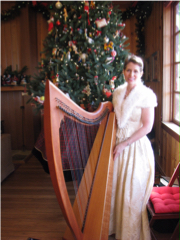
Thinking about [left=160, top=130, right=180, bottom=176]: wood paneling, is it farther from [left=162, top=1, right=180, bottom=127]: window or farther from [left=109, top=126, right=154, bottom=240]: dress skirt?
[left=109, top=126, right=154, bottom=240]: dress skirt

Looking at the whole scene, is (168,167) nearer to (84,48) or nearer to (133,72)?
(133,72)

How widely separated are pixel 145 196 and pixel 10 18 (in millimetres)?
4179

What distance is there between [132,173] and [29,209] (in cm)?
134

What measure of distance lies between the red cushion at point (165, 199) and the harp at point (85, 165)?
0.42 meters

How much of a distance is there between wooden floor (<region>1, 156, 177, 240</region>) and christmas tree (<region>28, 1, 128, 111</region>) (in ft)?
3.62

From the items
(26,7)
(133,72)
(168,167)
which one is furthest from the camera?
(26,7)

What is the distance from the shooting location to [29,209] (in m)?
2.38

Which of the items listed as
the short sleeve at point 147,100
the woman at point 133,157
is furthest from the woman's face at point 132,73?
the short sleeve at point 147,100

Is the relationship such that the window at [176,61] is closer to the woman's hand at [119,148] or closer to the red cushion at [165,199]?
the red cushion at [165,199]

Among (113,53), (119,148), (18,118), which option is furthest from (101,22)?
(18,118)

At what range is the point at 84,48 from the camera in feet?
9.24

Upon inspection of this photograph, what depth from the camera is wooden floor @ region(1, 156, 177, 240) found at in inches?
78.2

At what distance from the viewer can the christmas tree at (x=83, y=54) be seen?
2.77 m

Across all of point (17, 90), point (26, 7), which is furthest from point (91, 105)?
point (26, 7)
